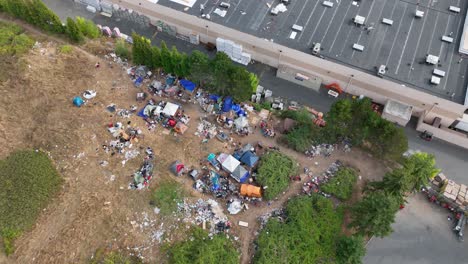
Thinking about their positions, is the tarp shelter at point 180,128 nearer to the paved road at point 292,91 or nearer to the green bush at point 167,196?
the green bush at point 167,196

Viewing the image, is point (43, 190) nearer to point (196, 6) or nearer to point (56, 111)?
point (56, 111)

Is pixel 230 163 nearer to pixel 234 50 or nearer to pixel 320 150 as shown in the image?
pixel 320 150

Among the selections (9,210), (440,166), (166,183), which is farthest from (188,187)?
(440,166)

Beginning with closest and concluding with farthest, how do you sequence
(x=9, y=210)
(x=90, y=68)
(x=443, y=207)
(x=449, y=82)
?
1. (x=9, y=210)
2. (x=443, y=207)
3. (x=449, y=82)
4. (x=90, y=68)

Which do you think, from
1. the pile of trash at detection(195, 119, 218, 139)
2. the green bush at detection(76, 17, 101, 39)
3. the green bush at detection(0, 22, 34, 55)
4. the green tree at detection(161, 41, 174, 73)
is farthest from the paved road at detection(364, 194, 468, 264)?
the green bush at detection(0, 22, 34, 55)

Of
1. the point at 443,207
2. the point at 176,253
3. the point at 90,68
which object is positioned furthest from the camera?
the point at 90,68

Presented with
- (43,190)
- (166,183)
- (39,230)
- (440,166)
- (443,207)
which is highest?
(440,166)

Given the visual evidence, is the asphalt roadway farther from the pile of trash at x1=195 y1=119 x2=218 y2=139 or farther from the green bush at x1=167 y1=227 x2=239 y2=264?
the green bush at x1=167 y1=227 x2=239 y2=264
